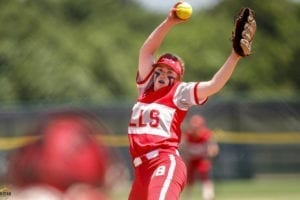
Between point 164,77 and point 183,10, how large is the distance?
0.49 metres

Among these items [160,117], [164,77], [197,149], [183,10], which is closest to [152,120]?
[160,117]

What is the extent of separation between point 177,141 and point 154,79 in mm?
512

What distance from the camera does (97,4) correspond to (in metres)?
37.4

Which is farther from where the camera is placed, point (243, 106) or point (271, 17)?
point (271, 17)

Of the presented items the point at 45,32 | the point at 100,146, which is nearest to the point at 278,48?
the point at 45,32

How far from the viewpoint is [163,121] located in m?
5.73

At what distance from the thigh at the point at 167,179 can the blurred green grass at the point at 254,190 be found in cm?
893

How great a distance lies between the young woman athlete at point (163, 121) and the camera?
5508mm

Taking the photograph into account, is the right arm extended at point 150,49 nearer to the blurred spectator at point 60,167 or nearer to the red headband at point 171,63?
the red headband at point 171,63

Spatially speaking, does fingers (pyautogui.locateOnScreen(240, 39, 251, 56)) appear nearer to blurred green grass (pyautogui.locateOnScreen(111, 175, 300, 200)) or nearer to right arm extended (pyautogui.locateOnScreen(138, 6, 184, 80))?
right arm extended (pyautogui.locateOnScreen(138, 6, 184, 80))

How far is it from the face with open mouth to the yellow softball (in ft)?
1.22

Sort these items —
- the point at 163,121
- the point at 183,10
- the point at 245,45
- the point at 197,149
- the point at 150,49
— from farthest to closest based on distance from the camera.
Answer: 1. the point at 197,149
2. the point at 150,49
3. the point at 183,10
4. the point at 163,121
5. the point at 245,45

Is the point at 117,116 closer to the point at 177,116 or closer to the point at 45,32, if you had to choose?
the point at 45,32

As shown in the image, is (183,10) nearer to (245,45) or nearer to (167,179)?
(245,45)
